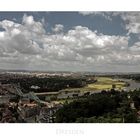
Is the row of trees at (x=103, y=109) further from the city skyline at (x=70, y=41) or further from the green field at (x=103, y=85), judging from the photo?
the city skyline at (x=70, y=41)

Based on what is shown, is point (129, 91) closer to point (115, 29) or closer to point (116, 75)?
point (116, 75)

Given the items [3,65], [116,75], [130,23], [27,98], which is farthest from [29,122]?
[130,23]

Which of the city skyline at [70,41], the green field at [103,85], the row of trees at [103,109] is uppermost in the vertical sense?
the city skyline at [70,41]

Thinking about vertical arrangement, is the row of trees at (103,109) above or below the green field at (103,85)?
below

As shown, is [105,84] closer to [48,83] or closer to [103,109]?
[103,109]

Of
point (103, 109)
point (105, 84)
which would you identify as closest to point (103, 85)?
point (105, 84)

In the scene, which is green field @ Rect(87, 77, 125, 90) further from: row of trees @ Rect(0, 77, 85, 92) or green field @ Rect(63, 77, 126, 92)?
row of trees @ Rect(0, 77, 85, 92)

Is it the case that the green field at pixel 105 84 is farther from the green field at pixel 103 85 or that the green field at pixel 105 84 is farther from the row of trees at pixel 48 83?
the row of trees at pixel 48 83

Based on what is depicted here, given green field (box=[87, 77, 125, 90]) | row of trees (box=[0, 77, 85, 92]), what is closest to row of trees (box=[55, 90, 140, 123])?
green field (box=[87, 77, 125, 90])

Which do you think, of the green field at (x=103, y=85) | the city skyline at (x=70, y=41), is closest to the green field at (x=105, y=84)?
the green field at (x=103, y=85)

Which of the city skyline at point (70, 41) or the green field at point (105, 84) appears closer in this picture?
the city skyline at point (70, 41)
